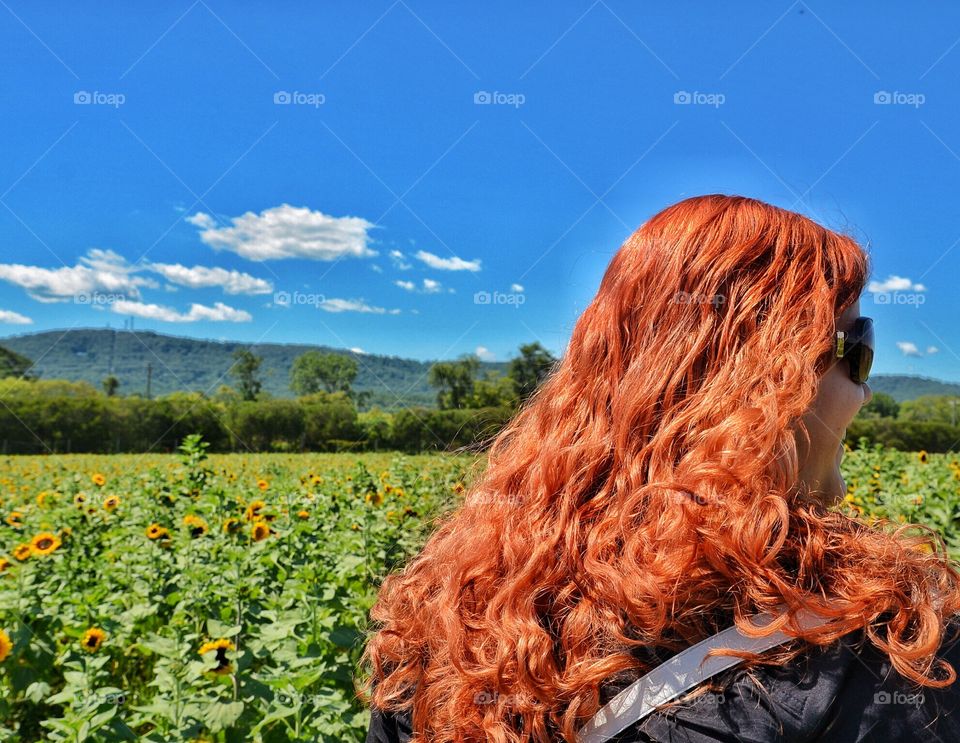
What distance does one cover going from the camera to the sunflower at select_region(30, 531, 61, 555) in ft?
12.9

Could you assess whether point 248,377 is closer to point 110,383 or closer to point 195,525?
point 110,383

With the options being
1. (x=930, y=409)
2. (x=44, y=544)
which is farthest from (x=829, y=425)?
(x=930, y=409)

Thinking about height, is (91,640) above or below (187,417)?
below

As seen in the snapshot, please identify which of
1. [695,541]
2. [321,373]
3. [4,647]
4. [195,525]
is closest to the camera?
[695,541]

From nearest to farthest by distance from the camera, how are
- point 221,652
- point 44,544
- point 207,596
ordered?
point 221,652 → point 207,596 → point 44,544

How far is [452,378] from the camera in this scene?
1861 centimetres

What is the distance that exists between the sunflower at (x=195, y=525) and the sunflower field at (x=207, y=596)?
11mm

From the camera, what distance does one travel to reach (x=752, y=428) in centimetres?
110

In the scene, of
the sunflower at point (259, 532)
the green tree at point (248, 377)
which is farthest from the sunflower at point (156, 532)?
the green tree at point (248, 377)

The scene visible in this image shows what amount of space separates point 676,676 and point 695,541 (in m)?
0.17

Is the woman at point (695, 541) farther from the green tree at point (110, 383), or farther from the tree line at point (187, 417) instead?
the green tree at point (110, 383)

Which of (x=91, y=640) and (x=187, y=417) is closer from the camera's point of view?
(x=91, y=640)

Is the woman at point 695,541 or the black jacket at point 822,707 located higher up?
the woman at point 695,541

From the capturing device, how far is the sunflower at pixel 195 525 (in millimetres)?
4312
